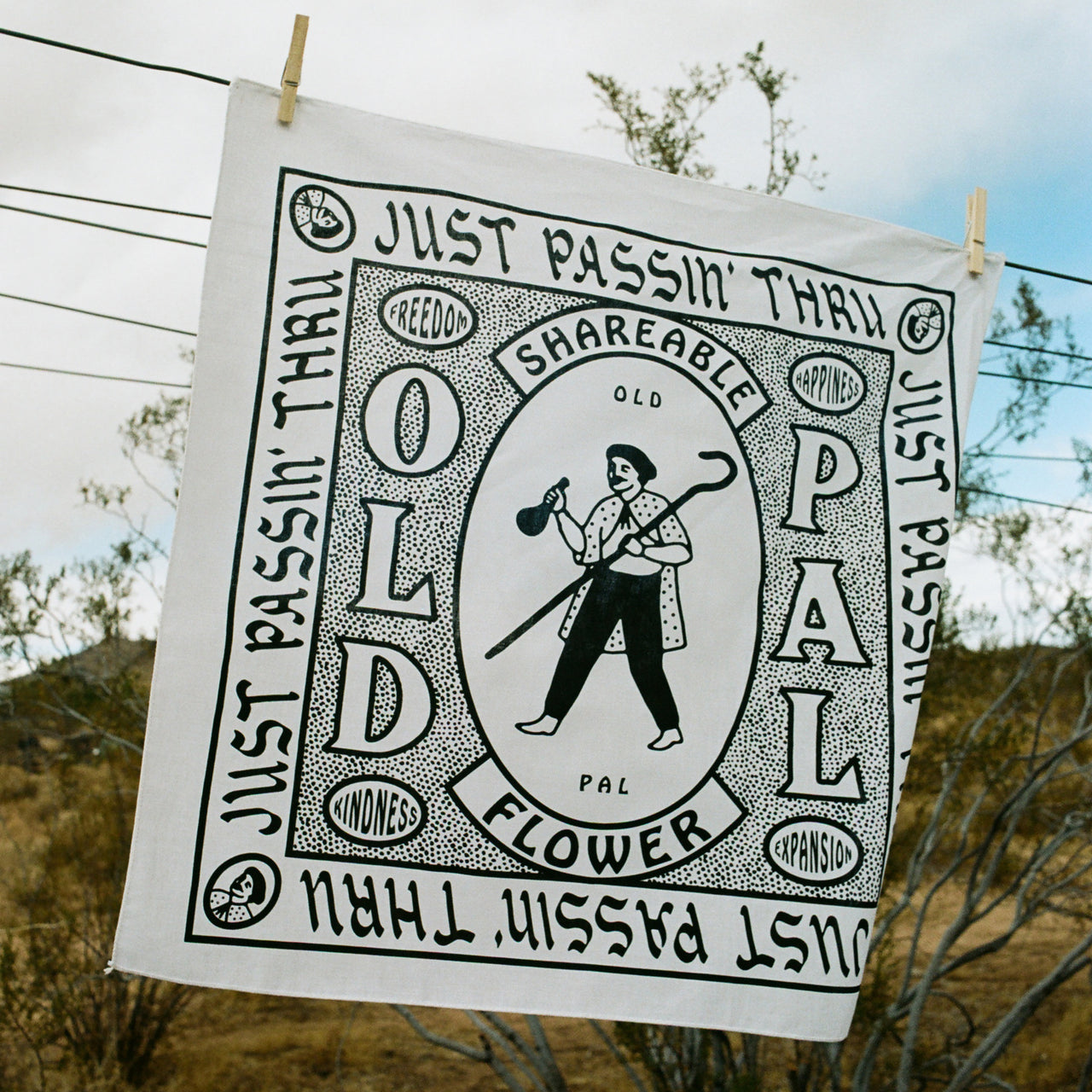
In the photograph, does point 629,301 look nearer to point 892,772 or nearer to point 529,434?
point 529,434

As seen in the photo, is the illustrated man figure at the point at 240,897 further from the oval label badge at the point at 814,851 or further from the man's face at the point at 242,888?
the oval label badge at the point at 814,851

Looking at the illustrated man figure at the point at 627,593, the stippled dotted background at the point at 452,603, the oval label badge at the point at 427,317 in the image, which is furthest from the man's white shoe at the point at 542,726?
the oval label badge at the point at 427,317

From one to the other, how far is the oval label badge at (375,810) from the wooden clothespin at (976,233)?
2.07 m

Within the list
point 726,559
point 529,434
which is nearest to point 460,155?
point 529,434

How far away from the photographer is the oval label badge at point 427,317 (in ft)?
8.92

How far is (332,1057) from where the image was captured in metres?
8.16

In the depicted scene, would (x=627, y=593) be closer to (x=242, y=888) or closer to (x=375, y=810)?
(x=375, y=810)

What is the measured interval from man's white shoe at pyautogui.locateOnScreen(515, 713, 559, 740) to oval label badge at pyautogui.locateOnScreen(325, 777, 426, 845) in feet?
0.94

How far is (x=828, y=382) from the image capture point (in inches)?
117

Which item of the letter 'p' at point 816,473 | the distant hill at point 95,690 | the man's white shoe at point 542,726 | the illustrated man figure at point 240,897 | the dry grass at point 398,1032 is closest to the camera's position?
the illustrated man figure at point 240,897

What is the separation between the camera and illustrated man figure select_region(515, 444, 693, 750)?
2.68 metres

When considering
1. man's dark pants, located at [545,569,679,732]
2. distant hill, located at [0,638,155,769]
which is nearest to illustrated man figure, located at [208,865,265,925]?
man's dark pants, located at [545,569,679,732]

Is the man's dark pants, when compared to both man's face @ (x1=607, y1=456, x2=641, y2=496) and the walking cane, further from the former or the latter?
man's face @ (x1=607, y1=456, x2=641, y2=496)

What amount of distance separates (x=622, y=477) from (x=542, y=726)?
62 centimetres
